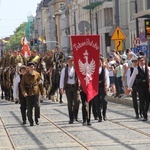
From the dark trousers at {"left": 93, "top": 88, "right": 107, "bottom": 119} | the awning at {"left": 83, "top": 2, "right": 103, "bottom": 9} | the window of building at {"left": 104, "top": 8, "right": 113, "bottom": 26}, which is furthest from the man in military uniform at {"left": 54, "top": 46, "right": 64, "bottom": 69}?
the awning at {"left": 83, "top": 2, "right": 103, "bottom": 9}

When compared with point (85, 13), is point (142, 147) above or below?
below

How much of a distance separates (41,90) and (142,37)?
43.8 ft

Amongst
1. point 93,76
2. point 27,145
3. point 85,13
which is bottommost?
point 27,145

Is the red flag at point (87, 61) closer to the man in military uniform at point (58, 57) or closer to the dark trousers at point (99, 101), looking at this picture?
the dark trousers at point (99, 101)

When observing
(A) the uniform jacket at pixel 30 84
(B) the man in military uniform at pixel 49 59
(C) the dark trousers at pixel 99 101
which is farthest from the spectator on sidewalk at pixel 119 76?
(A) the uniform jacket at pixel 30 84

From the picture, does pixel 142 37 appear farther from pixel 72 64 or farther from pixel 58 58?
pixel 72 64

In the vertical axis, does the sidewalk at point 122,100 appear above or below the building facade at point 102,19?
below

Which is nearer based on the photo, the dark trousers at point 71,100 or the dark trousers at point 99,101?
the dark trousers at point 71,100

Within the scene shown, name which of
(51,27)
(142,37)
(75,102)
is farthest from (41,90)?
(51,27)

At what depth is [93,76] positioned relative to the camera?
18.7m

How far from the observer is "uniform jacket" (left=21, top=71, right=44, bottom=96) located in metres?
19.2

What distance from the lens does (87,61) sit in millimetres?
18594

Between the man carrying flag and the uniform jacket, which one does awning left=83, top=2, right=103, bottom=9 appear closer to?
the uniform jacket

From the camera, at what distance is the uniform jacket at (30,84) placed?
19.2m
